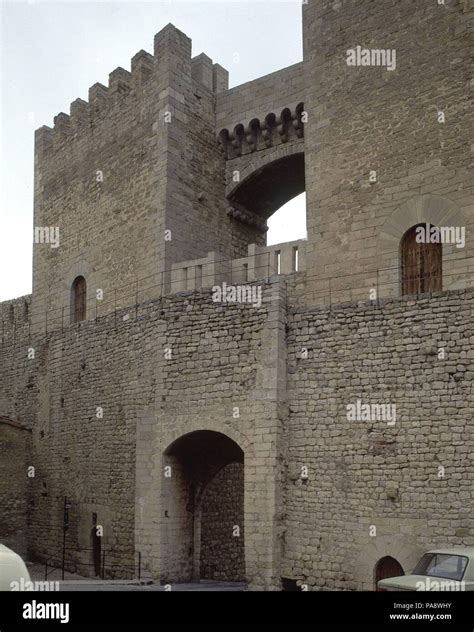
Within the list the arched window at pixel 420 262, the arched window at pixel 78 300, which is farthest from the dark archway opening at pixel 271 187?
the arched window at pixel 420 262

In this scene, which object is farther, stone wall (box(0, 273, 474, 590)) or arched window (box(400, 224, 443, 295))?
arched window (box(400, 224, 443, 295))

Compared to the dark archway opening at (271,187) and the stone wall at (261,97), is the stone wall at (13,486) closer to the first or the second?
the dark archway opening at (271,187)

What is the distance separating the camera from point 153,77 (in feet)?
59.0

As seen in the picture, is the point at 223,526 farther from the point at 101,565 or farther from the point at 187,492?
the point at 187,492

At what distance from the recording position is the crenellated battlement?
17734 millimetres

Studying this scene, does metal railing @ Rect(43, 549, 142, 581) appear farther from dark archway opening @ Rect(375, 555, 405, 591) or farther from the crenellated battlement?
the crenellated battlement

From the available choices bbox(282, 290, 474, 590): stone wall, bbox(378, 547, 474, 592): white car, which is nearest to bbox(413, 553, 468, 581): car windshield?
bbox(378, 547, 474, 592): white car

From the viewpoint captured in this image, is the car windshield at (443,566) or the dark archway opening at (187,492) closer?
the car windshield at (443,566)

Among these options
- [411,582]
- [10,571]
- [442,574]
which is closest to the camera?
[10,571]

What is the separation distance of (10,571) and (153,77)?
1297 centimetres

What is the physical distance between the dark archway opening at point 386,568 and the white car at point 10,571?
600 centimetres

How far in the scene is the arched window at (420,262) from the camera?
13336 mm

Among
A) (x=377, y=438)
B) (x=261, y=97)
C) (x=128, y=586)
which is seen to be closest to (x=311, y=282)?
(x=377, y=438)

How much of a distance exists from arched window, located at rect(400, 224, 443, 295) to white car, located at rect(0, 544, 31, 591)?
8.08 meters
